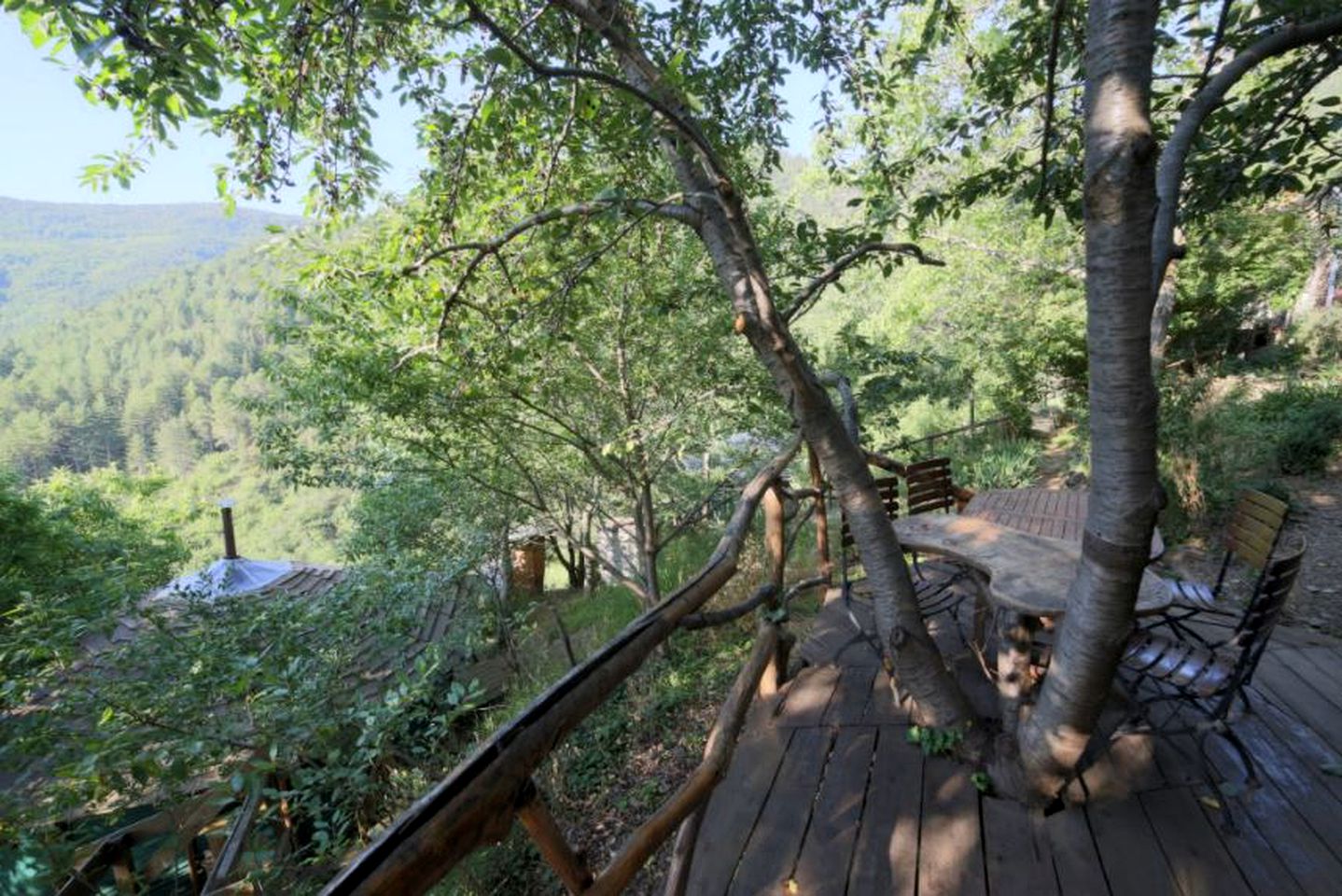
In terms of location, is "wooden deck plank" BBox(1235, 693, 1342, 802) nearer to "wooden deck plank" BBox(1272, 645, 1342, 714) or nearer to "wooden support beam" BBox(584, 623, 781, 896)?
"wooden deck plank" BBox(1272, 645, 1342, 714)

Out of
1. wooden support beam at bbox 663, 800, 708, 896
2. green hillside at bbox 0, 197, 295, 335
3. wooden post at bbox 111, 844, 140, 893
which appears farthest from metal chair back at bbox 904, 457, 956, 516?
green hillside at bbox 0, 197, 295, 335

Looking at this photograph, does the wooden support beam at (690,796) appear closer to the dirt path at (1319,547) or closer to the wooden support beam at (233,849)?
the wooden support beam at (233,849)

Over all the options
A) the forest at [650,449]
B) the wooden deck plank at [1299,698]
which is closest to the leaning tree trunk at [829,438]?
the forest at [650,449]

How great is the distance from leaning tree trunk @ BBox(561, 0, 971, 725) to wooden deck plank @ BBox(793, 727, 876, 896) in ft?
0.94

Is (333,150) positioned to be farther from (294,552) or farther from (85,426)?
(85,426)

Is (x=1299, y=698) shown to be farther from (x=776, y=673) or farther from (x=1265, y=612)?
(x=776, y=673)

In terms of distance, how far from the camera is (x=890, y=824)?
77.4 inches

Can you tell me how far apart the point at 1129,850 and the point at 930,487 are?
254 centimetres

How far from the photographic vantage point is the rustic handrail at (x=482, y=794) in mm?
665

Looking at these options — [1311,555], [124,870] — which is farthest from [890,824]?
[1311,555]

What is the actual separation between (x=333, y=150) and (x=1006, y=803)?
3.77 meters

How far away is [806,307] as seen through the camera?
3.16 metres

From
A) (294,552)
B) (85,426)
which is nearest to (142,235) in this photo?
(85,426)

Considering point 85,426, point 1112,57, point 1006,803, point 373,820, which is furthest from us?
point 85,426
